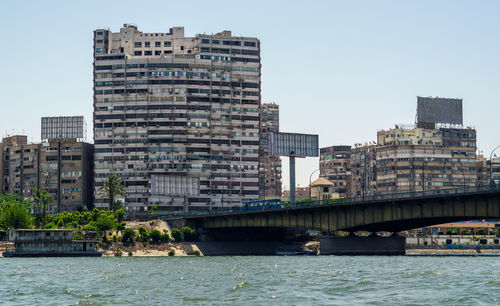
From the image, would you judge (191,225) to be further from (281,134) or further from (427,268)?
(427,268)

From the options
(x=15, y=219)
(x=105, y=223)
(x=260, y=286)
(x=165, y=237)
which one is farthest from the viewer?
(x=165, y=237)

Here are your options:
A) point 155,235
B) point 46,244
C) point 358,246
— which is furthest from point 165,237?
point 358,246

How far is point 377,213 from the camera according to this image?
14988cm

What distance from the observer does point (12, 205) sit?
18762cm

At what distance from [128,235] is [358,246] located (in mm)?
56002

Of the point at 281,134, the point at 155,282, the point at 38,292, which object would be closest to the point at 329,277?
the point at 155,282

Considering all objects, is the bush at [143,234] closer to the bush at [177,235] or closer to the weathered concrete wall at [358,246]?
the bush at [177,235]

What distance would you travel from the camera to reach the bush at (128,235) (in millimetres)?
183625

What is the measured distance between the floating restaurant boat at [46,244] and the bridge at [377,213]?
121 feet

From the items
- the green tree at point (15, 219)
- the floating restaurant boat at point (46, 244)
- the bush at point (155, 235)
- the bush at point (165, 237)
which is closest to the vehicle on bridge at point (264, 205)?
the bush at point (165, 237)

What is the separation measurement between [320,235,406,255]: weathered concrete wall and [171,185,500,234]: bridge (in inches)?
100

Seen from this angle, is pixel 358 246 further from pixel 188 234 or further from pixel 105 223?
pixel 105 223

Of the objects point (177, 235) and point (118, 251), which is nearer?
point (118, 251)

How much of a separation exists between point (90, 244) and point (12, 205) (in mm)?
30819
